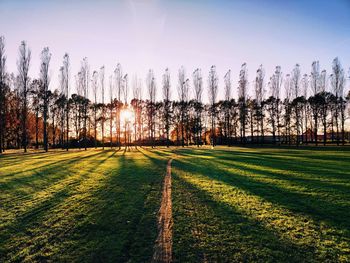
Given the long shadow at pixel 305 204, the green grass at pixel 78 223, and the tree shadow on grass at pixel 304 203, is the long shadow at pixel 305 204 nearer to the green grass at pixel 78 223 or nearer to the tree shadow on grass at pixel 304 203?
the tree shadow on grass at pixel 304 203

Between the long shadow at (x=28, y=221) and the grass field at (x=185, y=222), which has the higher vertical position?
the long shadow at (x=28, y=221)

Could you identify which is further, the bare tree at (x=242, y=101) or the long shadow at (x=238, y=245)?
the bare tree at (x=242, y=101)

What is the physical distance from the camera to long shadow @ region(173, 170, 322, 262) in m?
3.54

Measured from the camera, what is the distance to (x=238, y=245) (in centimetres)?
392

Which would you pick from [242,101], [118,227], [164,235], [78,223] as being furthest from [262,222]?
[242,101]

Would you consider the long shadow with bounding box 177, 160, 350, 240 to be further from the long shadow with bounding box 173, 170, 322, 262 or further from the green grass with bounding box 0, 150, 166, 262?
the green grass with bounding box 0, 150, 166, 262

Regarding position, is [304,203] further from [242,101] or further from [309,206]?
[242,101]

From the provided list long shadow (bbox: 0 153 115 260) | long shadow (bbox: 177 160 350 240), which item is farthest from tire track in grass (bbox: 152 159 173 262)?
long shadow (bbox: 177 160 350 240)

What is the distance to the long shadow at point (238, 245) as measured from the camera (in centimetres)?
354

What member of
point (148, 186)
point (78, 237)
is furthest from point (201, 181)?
point (78, 237)

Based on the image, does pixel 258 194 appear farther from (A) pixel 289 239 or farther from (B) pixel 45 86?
(B) pixel 45 86

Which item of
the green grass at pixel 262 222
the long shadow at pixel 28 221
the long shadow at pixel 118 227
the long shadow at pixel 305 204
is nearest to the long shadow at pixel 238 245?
the green grass at pixel 262 222

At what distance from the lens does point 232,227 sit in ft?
15.5

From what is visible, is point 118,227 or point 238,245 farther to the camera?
point 118,227
